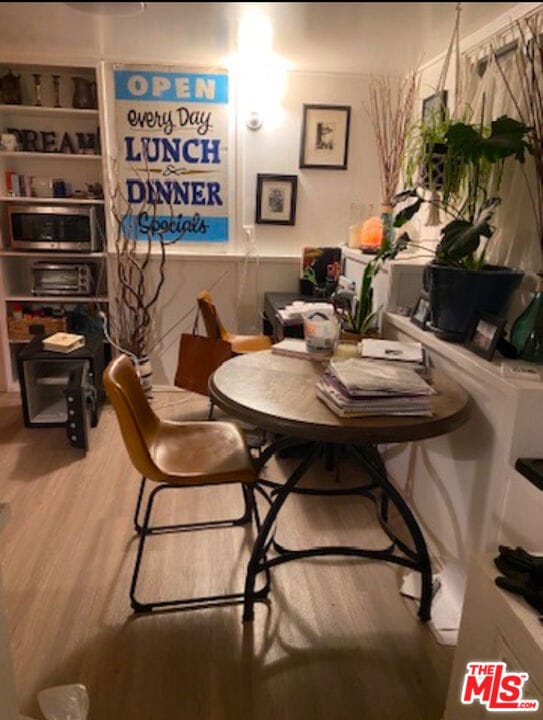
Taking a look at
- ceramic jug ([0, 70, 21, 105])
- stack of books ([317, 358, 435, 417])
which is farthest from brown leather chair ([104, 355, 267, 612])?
ceramic jug ([0, 70, 21, 105])

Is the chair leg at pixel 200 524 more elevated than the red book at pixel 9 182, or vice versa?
the red book at pixel 9 182

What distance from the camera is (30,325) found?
3.57 meters

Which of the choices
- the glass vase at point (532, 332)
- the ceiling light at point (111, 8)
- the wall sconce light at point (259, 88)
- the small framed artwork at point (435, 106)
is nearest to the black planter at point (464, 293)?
the glass vase at point (532, 332)

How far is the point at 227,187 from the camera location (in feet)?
11.6

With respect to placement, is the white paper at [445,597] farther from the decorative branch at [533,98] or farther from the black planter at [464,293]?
the decorative branch at [533,98]

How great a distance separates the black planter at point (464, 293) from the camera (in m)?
1.75

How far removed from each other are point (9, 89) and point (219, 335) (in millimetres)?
2104

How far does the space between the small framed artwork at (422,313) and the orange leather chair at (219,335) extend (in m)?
1.11

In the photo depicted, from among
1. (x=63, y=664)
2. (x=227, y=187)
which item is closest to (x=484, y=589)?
(x=63, y=664)

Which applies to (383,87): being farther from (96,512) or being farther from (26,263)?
(96,512)

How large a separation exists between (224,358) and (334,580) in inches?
57.3

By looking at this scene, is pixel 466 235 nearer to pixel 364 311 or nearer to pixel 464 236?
pixel 464 236

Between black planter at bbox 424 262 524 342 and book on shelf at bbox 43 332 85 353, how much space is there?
6.97ft

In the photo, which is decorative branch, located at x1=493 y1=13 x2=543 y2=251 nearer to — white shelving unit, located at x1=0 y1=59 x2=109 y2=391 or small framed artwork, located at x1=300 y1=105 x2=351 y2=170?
small framed artwork, located at x1=300 y1=105 x2=351 y2=170
